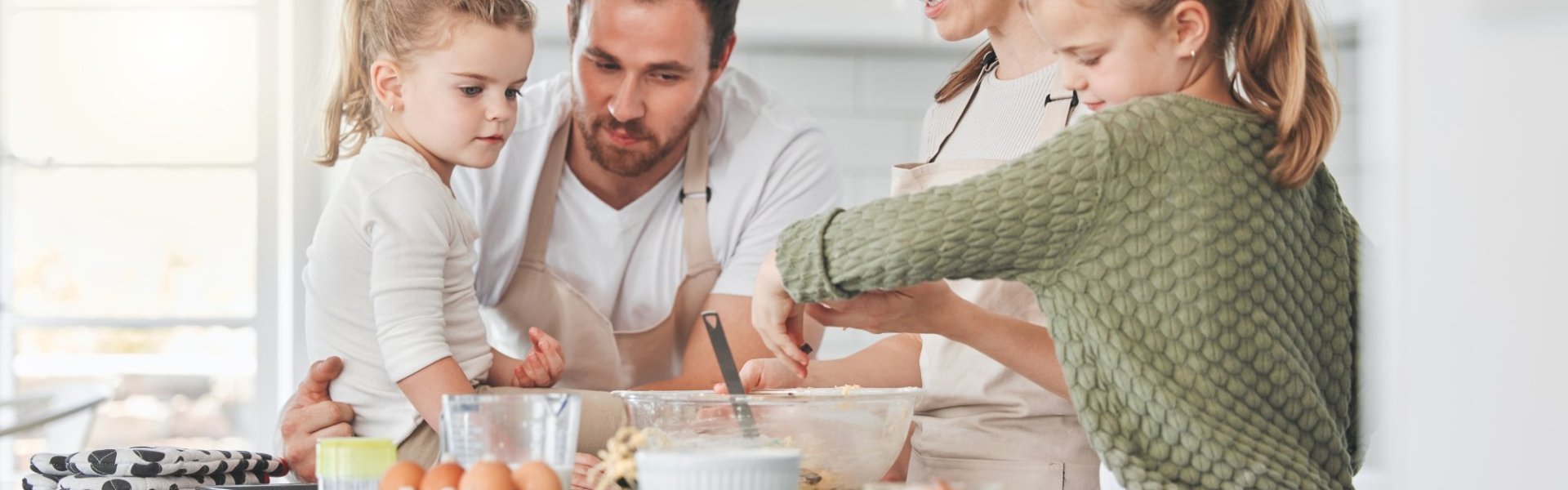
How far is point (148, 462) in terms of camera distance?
1.23 metres

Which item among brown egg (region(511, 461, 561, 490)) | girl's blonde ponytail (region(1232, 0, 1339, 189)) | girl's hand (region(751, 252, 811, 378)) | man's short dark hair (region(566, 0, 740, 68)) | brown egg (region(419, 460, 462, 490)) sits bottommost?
→ brown egg (region(419, 460, 462, 490))

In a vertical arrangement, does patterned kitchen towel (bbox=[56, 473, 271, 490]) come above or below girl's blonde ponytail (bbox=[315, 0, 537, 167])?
below

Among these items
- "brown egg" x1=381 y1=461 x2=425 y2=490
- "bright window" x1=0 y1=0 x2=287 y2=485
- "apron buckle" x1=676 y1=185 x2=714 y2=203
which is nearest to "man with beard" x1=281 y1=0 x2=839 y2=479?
"apron buckle" x1=676 y1=185 x2=714 y2=203

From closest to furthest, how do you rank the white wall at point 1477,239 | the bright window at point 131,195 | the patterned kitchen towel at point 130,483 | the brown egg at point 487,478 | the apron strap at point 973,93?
1. the white wall at point 1477,239
2. the brown egg at point 487,478
3. the patterned kitchen towel at point 130,483
4. the apron strap at point 973,93
5. the bright window at point 131,195

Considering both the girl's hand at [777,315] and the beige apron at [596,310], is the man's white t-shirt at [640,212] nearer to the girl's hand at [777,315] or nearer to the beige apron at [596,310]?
the beige apron at [596,310]

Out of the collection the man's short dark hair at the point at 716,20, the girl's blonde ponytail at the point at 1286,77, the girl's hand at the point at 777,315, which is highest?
the girl's blonde ponytail at the point at 1286,77

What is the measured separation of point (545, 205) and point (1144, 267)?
44.1 inches

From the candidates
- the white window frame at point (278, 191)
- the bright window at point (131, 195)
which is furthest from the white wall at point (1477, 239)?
the bright window at point (131, 195)

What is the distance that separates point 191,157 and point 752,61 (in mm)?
1161

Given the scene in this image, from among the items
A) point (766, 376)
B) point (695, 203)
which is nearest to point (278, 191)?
point (695, 203)

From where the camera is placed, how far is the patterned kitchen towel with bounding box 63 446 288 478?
48.4 inches

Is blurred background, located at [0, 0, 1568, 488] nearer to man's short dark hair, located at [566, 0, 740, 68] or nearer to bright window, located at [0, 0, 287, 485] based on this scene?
bright window, located at [0, 0, 287, 485]

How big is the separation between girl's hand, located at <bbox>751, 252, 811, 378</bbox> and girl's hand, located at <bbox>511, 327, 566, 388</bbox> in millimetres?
570

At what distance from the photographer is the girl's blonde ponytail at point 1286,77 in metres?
0.94
